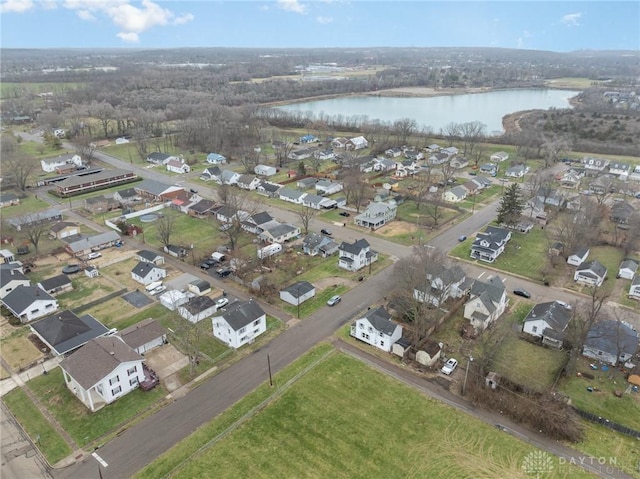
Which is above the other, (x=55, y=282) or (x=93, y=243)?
(x=93, y=243)

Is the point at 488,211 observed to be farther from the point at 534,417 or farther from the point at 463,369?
the point at 534,417

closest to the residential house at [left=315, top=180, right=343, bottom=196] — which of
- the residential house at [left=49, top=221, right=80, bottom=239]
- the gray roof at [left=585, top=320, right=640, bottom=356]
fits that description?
the residential house at [left=49, top=221, right=80, bottom=239]

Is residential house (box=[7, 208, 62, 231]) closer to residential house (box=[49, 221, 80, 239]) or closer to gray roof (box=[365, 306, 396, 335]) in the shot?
residential house (box=[49, 221, 80, 239])

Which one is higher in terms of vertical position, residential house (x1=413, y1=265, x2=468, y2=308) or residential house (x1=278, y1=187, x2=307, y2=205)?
residential house (x1=413, y1=265, x2=468, y2=308)

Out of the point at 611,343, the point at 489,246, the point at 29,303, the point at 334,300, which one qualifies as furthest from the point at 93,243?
the point at 611,343

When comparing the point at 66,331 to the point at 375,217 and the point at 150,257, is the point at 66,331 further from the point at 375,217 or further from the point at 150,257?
the point at 375,217

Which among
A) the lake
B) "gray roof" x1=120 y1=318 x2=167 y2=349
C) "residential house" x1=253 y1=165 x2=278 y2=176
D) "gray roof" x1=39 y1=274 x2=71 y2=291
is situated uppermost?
the lake

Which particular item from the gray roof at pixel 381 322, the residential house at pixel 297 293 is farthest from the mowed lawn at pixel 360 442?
the residential house at pixel 297 293
